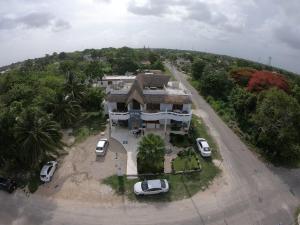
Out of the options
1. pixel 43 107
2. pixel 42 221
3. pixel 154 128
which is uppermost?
pixel 43 107

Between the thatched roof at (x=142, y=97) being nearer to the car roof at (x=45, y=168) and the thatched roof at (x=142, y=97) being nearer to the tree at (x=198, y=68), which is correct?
the car roof at (x=45, y=168)

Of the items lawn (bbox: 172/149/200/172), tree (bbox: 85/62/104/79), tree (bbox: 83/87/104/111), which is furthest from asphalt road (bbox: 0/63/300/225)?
tree (bbox: 85/62/104/79)

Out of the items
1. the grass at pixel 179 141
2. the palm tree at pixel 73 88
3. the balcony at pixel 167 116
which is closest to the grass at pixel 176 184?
the grass at pixel 179 141

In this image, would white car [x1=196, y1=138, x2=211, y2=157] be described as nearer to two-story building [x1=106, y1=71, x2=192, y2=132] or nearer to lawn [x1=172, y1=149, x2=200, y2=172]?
lawn [x1=172, y1=149, x2=200, y2=172]

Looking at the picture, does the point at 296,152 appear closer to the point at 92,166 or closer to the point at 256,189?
the point at 256,189

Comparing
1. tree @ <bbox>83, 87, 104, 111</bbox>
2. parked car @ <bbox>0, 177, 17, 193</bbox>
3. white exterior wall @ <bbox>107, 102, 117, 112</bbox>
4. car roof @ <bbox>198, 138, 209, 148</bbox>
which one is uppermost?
white exterior wall @ <bbox>107, 102, 117, 112</bbox>

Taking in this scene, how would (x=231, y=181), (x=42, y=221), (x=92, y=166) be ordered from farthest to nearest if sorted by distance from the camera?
(x=92, y=166), (x=231, y=181), (x=42, y=221)

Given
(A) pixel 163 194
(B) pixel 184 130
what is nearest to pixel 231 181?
(A) pixel 163 194
